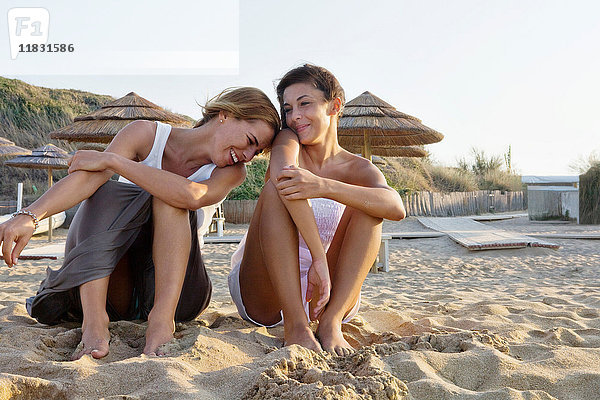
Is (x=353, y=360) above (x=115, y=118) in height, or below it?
below

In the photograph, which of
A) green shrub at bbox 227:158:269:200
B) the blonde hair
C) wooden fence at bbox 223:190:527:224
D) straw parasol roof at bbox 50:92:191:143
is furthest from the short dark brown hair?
green shrub at bbox 227:158:269:200

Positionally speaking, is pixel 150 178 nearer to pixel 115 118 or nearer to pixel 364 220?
pixel 364 220

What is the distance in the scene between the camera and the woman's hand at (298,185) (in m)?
1.84

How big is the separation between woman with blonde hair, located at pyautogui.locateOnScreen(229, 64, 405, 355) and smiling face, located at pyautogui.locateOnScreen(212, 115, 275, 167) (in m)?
0.09

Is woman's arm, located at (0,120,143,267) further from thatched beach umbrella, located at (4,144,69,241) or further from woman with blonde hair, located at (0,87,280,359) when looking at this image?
thatched beach umbrella, located at (4,144,69,241)

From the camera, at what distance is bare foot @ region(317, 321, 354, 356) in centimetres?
177

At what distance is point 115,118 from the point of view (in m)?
8.90

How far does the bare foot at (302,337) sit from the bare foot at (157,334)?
0.43 meters

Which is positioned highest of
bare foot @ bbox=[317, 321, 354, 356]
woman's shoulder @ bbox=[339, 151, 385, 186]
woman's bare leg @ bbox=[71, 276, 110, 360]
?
woman's shoulder @ bbox=[339, 151, 385, 186]

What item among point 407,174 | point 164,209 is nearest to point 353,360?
point 164,209

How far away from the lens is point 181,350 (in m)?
1.67

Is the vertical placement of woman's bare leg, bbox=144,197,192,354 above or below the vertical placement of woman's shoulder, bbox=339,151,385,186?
below

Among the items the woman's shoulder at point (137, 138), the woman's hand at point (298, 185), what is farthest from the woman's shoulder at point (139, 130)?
the woman's hand at point (298, 185)

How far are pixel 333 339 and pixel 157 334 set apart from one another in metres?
0.63
